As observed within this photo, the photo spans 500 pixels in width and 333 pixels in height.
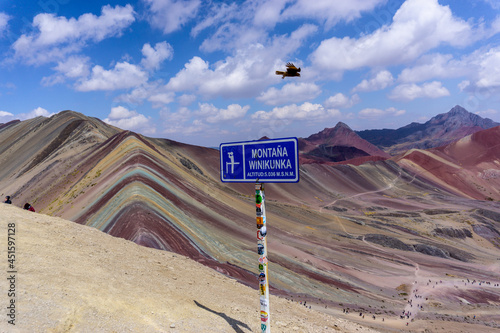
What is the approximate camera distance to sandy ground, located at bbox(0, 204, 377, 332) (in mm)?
4742

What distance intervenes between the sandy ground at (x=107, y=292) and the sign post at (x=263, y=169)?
128 centimetres

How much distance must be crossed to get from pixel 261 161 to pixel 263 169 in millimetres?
170

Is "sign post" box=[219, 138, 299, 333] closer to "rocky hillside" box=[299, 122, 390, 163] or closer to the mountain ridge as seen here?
the mountain ridge

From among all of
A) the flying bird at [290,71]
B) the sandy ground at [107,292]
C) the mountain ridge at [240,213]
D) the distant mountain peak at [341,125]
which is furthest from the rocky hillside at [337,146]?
the flying bird at [290,71]

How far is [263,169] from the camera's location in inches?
241

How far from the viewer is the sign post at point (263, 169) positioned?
5809 mm

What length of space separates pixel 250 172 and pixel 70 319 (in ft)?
12.7

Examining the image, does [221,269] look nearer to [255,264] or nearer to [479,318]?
[255,264]

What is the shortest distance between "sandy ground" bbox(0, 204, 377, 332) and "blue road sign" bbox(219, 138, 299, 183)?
9.77 feet

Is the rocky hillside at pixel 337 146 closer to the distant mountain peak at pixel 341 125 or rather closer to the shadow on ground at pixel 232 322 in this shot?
the distant mountain peak at pixel 341 125

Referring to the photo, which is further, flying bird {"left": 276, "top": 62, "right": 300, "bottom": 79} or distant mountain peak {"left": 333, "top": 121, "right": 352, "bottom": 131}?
distant mountain peak {"left": 333, "top": 121, "right": 352, "bottom": 131}

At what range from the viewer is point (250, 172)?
6.34 metres

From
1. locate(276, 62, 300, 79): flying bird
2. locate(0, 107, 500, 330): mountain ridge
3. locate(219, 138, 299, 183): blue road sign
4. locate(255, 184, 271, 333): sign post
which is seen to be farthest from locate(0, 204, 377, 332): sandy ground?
locate(0, 107, 500, 330): mountain ridge

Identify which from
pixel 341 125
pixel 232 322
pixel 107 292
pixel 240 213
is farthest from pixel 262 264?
pixel 341 125
